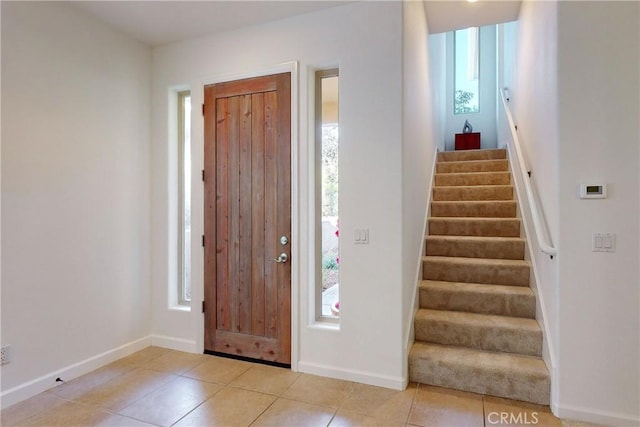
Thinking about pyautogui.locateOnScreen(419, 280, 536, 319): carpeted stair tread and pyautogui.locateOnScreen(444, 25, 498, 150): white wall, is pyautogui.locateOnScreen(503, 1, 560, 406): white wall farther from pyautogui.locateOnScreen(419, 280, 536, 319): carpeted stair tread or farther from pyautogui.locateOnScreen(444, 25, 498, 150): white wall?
pyautogui.locateOnScreen(444, 25, 498, 150): white wall

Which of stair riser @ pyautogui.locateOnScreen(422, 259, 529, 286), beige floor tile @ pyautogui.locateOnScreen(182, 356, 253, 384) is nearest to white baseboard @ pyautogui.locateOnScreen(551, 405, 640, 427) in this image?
stair riser @ pyautogui.locateOnScreen(422, 259, 529, 286)

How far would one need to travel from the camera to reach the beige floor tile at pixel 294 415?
206 centimetres

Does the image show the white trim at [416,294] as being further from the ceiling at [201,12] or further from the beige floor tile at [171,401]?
the ceiling at [201,12]

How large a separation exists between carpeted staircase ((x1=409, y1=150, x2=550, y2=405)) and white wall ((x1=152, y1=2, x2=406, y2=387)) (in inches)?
16.4

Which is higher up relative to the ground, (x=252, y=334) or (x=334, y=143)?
(x=334, y=143)

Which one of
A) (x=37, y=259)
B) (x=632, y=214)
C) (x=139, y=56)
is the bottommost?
(x=37, y=259)

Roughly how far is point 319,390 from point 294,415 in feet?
1.10

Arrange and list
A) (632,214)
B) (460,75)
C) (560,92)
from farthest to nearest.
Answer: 1. (460,75)
2. (560,92)
3. (632,214)

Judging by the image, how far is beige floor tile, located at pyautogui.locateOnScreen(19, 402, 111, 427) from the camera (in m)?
2.06

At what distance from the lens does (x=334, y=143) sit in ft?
9.62

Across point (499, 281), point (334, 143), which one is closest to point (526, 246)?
point (499, 281)

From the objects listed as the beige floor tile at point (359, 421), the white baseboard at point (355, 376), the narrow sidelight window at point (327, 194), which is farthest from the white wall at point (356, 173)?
the beige floor tile at point (359, 421)

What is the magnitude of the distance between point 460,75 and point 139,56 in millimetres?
5796

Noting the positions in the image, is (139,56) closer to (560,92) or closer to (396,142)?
(396,142)
